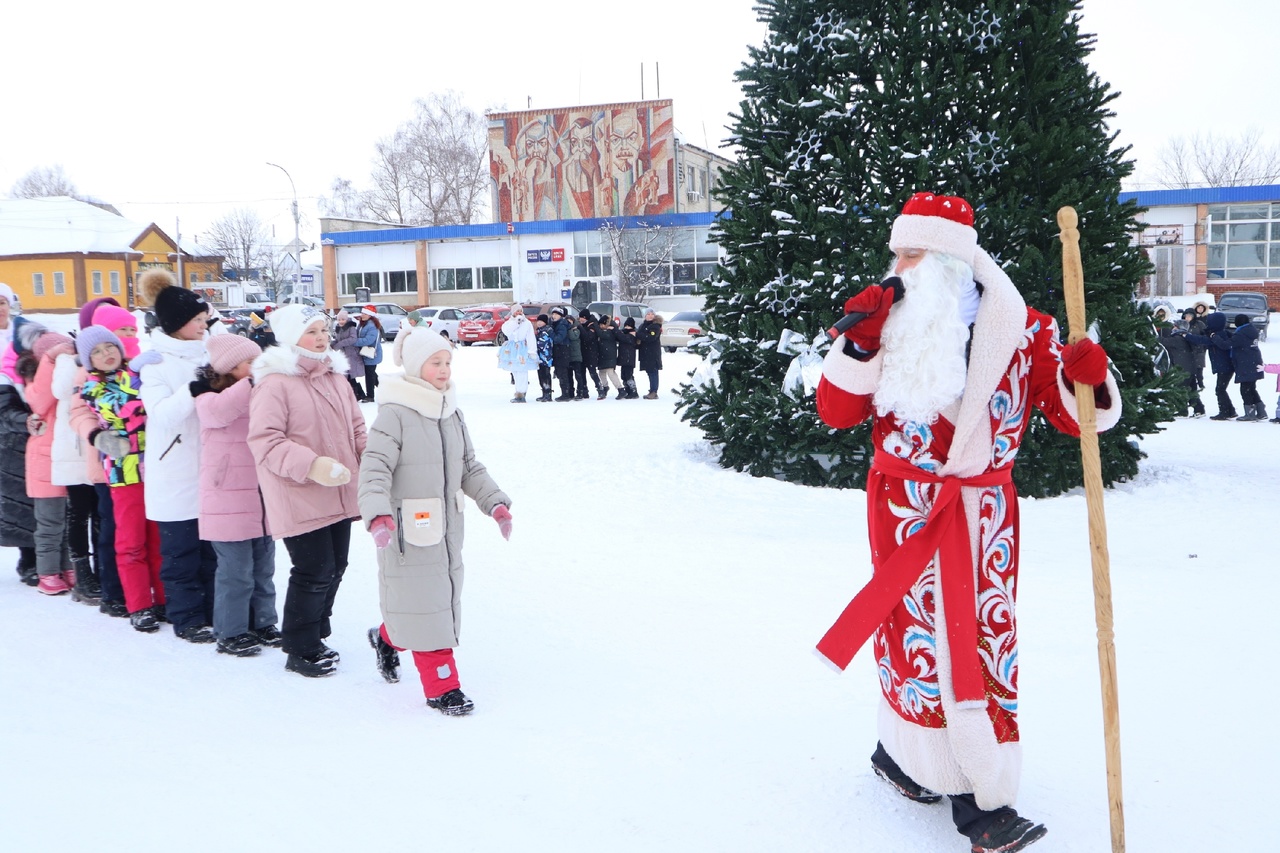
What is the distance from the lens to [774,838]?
3242 millimetres

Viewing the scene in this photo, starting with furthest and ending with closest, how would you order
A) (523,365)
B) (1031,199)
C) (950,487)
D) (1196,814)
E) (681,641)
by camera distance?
1. (523,365)
2. (1031,199)
3. (681,641)
4. (1196,814)
5. (950,487)

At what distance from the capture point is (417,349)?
434cm

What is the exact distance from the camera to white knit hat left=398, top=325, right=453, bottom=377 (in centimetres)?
434

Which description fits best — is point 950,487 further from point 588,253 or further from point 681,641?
point 588,253

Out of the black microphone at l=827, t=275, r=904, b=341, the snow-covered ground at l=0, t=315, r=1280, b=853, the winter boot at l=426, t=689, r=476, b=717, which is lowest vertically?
the snow-covered ground at l=0, t=315, r=1280, b=853

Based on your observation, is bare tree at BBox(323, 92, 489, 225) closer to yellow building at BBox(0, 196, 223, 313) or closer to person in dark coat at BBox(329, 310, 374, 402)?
yellow building at BBox(0, 196, 223, 313)

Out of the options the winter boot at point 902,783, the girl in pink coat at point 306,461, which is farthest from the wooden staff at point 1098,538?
the girl in pink coat at point 306,461

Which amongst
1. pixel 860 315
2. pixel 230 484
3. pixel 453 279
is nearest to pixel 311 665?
pixel 230 484

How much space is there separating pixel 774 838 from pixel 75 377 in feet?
15.4

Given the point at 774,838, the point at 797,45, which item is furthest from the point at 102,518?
the point at 797,45

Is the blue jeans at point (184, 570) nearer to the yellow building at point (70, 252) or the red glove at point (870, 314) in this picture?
the red glove at point (870, 314)

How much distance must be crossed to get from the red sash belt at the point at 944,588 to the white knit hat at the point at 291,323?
109 inches

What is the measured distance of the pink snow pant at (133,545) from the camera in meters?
5.63

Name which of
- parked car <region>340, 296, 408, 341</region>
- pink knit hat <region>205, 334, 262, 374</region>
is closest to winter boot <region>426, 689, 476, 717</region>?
pink knit hat <region>205, 334, 262, 374</region>
